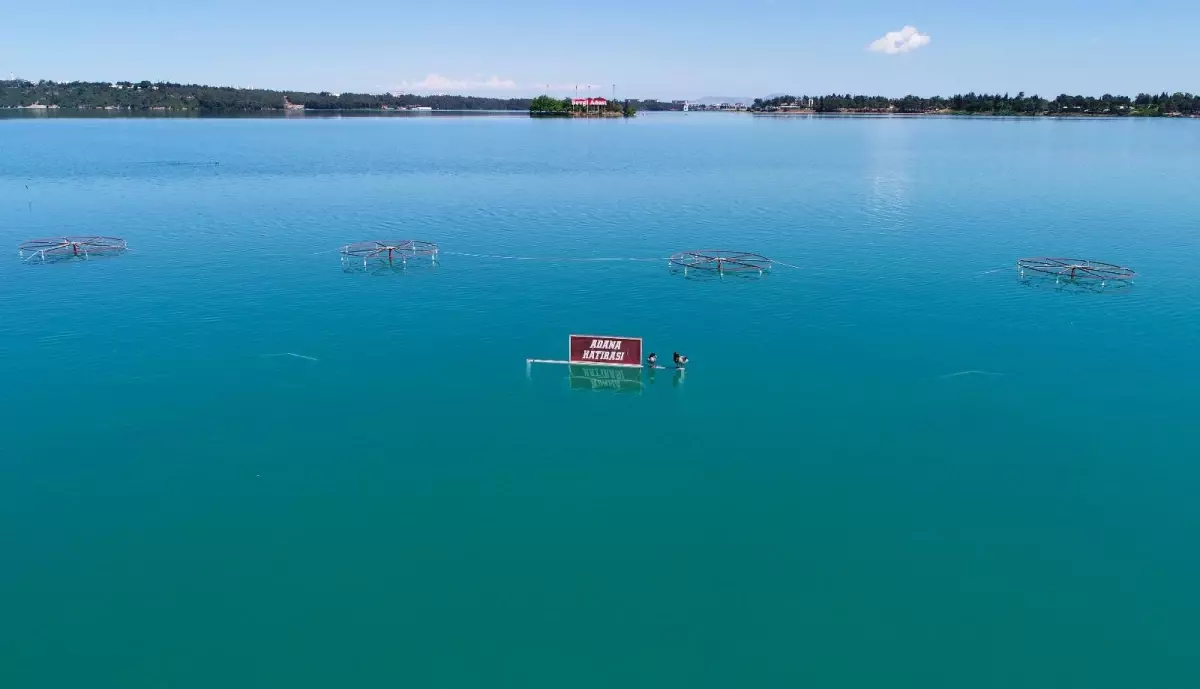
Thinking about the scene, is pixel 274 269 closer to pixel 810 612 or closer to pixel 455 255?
pixel 455 255

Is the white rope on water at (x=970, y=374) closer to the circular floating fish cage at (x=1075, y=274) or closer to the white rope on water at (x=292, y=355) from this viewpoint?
the circular floating fish cage at (x=1075, y=274)

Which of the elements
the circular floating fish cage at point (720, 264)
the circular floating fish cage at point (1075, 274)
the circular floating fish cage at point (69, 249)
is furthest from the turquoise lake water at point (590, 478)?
the circular floating fish cage at point (69, 249)

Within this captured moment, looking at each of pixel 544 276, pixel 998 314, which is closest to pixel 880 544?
pixel 998 314

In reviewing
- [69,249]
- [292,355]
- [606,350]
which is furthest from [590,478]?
[69,249]

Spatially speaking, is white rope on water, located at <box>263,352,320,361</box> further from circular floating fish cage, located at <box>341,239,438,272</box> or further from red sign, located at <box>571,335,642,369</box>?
circular floating fish cage, located at <box>341,239,438,272</box>

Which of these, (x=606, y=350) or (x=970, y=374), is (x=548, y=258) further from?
(x=970, y=374)

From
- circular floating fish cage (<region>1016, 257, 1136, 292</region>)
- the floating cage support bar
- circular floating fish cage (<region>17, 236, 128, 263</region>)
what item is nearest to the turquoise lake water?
the floating cage support bar

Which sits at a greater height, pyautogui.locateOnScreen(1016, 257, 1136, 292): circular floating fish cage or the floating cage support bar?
pyautogui.locateOnScreen(1016, 257, 1136, 292): circular floating fish cage
